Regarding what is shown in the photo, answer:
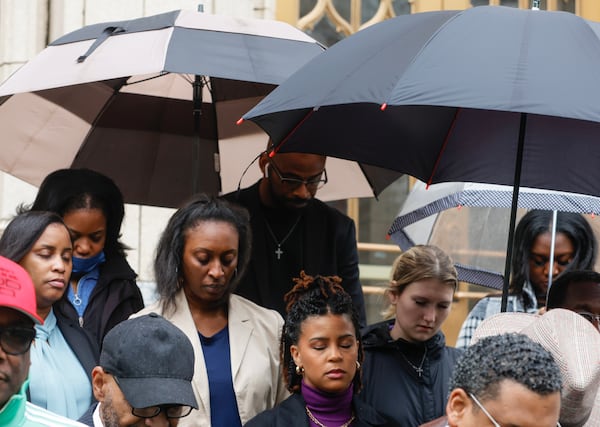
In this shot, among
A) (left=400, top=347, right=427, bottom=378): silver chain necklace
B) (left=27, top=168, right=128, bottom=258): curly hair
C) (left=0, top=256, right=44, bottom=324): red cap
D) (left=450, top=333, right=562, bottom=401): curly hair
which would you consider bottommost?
(left=400, top=347, right=427, bottom=378): silver chain necklace

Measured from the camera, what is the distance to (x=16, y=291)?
3.26 metres

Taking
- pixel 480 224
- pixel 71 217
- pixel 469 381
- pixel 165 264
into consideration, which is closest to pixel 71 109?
pixel 71 217

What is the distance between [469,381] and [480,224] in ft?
9.59

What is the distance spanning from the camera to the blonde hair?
4973mm

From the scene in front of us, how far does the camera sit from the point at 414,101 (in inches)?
146

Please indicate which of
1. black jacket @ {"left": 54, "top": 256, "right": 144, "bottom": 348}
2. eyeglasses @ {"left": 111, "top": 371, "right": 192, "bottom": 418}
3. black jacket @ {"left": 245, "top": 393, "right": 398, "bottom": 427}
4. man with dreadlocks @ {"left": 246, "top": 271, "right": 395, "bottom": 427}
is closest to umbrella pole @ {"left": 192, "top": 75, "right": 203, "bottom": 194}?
black jacket @ {"left": 54, "top": 256, "right": 144, "bottom": 348}

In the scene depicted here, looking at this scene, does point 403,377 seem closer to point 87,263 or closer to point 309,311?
point 309,311

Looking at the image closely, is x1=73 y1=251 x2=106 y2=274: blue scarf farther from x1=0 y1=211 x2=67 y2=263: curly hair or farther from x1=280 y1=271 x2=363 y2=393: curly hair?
x1=280 y1=271 x2=363 y2=393: curly hair

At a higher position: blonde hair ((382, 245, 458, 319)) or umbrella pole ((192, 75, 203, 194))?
umbrella pole ((192, 75, 203, 194))

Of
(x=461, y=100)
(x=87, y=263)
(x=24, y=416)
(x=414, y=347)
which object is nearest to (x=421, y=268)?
(x=414, y=347)

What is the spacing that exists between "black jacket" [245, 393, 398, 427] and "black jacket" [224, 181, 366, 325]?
0.62m

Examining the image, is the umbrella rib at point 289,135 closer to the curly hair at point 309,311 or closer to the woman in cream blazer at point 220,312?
the woman in cream blazer at point 220,312

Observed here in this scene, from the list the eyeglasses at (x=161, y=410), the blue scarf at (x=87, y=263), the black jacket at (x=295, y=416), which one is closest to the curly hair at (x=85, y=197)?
the blue scarf at (x=87, y=263)

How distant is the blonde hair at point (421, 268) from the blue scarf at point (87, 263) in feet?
3.84
